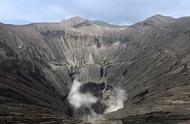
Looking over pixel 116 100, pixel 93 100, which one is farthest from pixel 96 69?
pixel 116 100

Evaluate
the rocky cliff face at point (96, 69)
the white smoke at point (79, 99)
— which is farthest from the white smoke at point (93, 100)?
the rocky cliff face at point (96, 69)

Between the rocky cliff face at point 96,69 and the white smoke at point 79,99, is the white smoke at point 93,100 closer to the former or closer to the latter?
the white smoke at point 79,99

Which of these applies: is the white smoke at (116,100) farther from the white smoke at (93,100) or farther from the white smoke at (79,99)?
the white smoke at (79,99)

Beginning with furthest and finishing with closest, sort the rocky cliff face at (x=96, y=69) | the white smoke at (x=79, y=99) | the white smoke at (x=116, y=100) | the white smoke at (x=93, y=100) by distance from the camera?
the white smoke at (x=79, y=99) → the white smoke at (x=116, y=100) → the white smoke at (x=93, y=100) → the rocky cliff face at (x=96, y=69)

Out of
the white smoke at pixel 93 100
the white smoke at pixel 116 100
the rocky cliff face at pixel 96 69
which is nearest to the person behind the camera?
the rocky cliff face at pixel 96 69

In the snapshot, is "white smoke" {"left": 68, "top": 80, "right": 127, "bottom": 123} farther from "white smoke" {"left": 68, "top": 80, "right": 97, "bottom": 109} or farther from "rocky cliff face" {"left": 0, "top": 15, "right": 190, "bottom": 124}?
"rocky cliff face" {"left": 0, "top": 15, "right": 190, "bottom": 124}

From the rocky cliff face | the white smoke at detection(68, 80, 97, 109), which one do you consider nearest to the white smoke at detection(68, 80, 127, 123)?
the white smoke at detection(68, 80, 97, 109)

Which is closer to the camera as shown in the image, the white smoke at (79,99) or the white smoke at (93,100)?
the white smoke at (93,100)

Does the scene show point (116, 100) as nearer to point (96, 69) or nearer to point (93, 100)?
point (93, 100)
